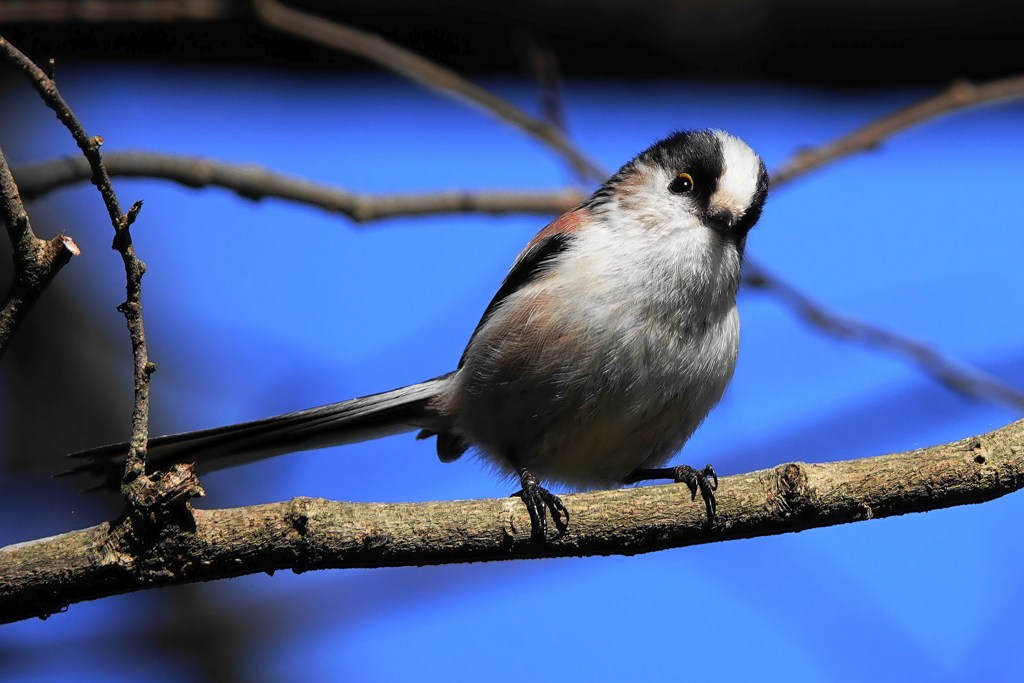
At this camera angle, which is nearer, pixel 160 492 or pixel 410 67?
pixel 160 492

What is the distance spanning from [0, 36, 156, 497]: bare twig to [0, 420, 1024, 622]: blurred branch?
37cm

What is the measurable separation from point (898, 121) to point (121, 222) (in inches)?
135

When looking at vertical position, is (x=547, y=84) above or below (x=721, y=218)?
above

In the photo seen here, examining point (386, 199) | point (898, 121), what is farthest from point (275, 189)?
point (898, 121)

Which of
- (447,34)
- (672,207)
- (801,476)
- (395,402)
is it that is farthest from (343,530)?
(447,34)

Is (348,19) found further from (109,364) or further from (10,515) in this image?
(10,515)

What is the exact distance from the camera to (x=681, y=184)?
4.30 meters

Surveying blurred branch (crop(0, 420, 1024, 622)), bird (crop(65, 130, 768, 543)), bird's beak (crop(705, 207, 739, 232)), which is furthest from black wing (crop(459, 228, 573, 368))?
blurred branch (crop(0, 420, 1024, 622))

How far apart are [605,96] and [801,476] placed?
397cm

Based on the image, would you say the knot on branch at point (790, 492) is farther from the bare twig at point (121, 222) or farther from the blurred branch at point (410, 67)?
the blurred branch at point (410, 67)

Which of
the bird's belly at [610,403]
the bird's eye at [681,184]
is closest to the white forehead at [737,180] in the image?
the bird's eye at [681,184]

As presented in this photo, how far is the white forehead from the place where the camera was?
13.6ft

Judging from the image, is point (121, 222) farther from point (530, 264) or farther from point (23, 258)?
point (530, 264)

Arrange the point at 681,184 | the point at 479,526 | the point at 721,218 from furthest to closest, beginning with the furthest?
the point at 681,184, the point at 721,218, the point at 479,526
